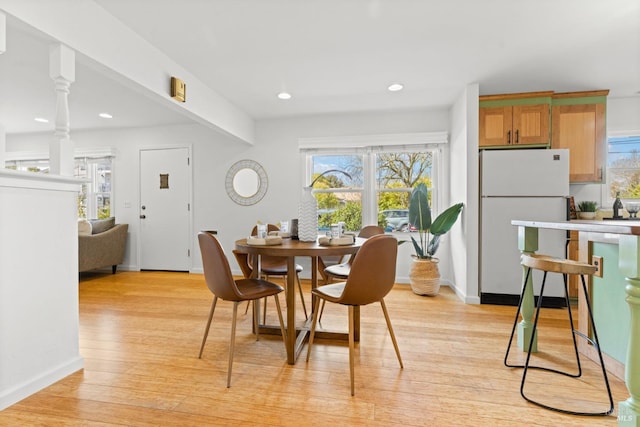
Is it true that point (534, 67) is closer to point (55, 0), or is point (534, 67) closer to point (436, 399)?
point (436, 399)

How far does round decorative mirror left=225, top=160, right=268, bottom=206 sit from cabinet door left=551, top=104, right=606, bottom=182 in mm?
3836

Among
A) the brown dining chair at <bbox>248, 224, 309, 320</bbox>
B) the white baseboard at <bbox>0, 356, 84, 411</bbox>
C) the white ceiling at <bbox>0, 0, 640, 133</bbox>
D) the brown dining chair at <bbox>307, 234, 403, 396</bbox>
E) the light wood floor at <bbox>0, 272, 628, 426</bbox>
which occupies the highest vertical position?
the white ceiling at <bbox>0, 0, 640, 133</bbox>

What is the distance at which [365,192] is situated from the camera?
4.54m

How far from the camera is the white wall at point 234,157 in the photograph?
4430mm

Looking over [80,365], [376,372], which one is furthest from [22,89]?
[376,372]

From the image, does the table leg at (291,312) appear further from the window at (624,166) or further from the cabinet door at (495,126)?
the window at (624,166)

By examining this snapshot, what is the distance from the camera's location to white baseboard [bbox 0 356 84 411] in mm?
1604

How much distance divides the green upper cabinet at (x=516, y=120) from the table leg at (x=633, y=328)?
2.59 meters

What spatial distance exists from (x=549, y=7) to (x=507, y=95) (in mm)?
1477

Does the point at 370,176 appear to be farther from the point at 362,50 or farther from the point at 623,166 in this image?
the point at 623,166

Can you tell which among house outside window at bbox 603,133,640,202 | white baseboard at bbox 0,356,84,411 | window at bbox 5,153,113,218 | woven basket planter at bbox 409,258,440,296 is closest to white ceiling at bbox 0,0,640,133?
house outside window at bbox 603,133,640,202

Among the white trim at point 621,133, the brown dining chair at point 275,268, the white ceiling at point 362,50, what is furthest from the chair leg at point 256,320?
the white trim at point 621,133

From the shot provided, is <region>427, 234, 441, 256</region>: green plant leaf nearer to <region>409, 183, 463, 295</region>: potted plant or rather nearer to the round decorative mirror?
<region>409, 183, 463, 295</region>: potted plant

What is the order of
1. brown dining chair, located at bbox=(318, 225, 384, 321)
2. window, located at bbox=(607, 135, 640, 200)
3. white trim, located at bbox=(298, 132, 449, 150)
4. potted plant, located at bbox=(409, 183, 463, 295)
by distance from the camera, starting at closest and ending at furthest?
brown dining chair, located at bbox=(318, 225, 384, 321)
potted plant, located at bbox=(409, 183, 463, 295)
window, located at bbox=(607, 135, 640, 200)
white trim, located at bbox=(298, 132, 449, 150)
